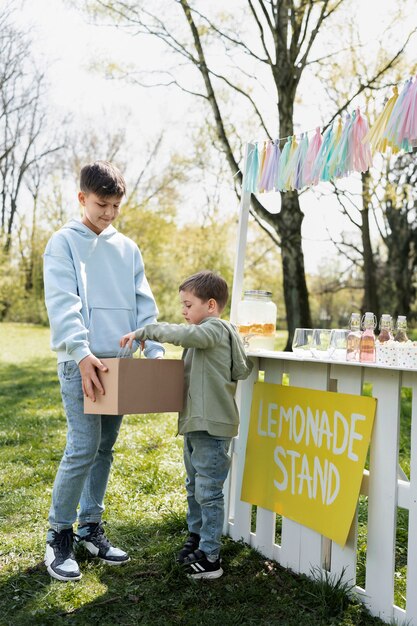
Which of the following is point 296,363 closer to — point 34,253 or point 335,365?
point 335,365

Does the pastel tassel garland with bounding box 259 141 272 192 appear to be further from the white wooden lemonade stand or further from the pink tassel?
the white wooden lemonade stand

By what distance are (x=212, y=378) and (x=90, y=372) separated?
54 centimetres

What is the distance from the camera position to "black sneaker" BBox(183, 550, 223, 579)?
279cm

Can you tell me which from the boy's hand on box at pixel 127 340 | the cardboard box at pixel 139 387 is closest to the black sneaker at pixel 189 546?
the cardboard box at pixel 139 387

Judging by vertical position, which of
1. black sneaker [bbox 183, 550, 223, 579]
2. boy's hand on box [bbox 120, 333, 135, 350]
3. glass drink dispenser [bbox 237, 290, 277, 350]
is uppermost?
glass drink dispenser [bbox 237, 290, 277, 350]

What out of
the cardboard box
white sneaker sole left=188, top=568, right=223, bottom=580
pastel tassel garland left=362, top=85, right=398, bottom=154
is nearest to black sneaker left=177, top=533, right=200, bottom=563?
white sneaker sole left=188, top=568, right=223, bottom=580

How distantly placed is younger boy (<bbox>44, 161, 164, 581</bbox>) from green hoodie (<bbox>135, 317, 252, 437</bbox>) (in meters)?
0.24

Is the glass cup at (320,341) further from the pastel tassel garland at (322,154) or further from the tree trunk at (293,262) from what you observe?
the tree trunk at (293,262)

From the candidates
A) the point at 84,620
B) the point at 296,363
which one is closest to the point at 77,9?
the point at 296,363

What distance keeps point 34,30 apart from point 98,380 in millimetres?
14918

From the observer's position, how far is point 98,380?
8.41 ft

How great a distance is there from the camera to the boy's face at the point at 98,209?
274 cm

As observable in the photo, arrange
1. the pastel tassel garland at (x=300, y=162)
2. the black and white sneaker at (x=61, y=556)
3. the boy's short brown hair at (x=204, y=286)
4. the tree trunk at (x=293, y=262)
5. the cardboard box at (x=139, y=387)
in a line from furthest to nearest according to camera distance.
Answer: the tree trunk at (x=293, y=262) < the pastel tassel garland at (x=300, y=162) < the boy's short brown hair at (x=204, y=286) < the black and white sneaker at (x=61, y=556) < the cardboard box at (x=139, y=387)

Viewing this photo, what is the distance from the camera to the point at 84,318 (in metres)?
2.73
